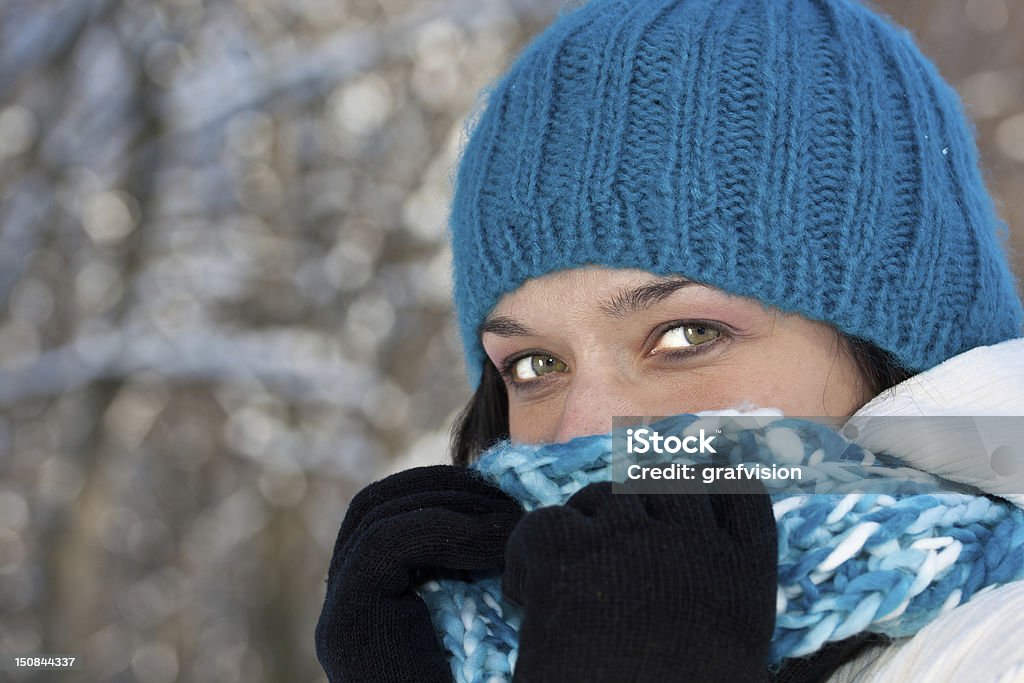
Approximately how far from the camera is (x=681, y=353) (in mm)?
1375

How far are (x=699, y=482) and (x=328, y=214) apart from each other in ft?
14.7

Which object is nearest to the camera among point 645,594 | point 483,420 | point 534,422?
point 645,594

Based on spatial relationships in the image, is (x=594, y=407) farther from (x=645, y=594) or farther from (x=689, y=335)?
(x=645, y=594)

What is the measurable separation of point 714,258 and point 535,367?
1.34 ft

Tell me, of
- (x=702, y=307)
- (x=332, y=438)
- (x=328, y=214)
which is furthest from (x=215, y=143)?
(x=702, y=307)

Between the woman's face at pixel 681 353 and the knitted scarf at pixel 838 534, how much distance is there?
0.37 ft

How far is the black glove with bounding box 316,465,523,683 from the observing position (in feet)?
4.23

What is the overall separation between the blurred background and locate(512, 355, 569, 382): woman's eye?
11.5 feet

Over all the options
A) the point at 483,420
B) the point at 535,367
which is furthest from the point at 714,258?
the point at 483,420

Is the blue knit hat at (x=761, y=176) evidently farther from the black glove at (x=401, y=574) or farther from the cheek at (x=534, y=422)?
the black glove at (x=401, y=574)

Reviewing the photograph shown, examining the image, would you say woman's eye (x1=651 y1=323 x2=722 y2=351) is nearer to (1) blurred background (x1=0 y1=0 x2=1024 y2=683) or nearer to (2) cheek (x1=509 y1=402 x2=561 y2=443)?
(2) cheek (x1=509 y1=402 x2=561 y2=443)

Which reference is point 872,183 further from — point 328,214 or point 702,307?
point 328,214

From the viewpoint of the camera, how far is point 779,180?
134 centimetres

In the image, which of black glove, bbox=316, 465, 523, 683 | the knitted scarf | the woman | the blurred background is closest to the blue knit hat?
the woman
